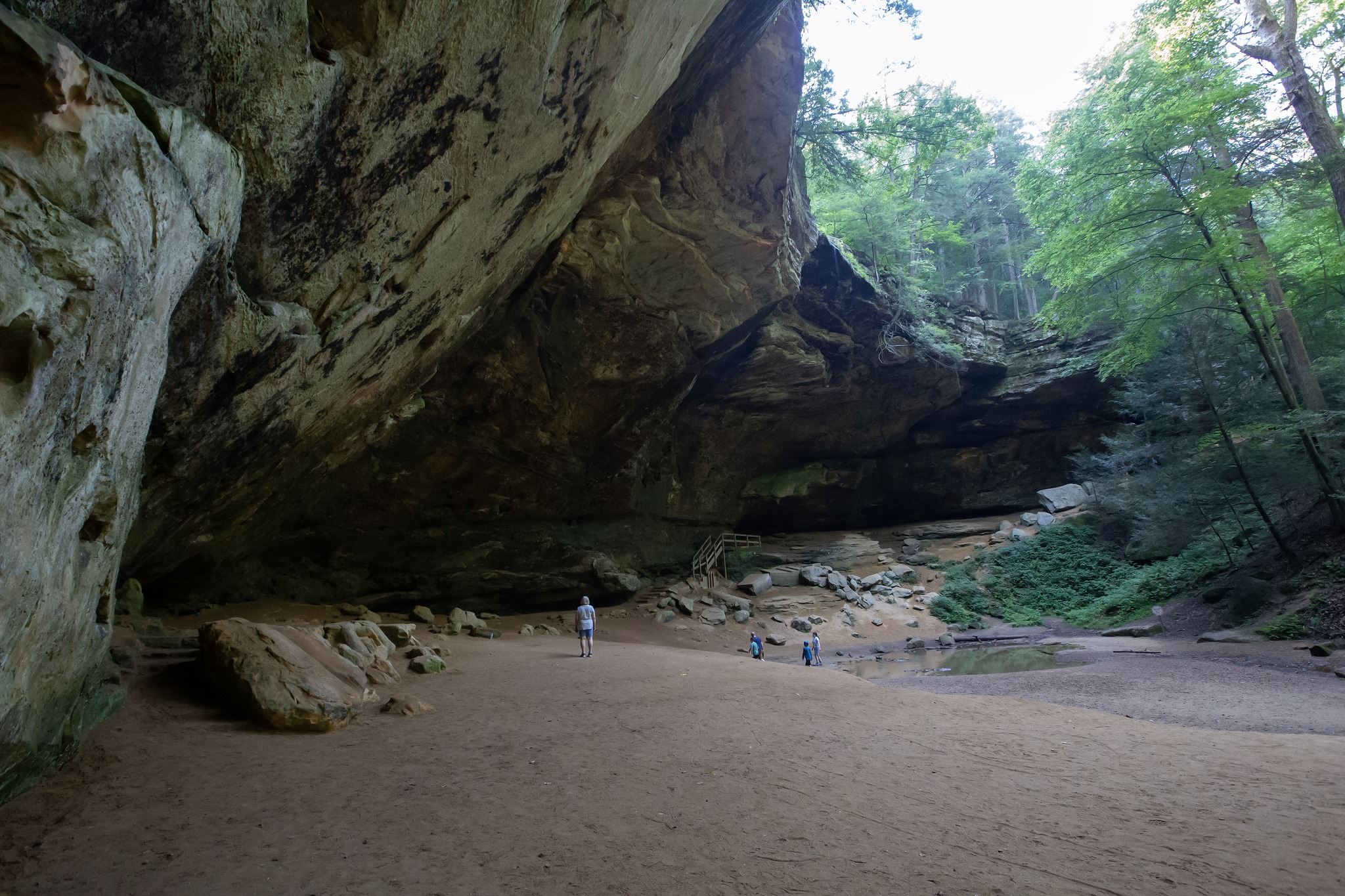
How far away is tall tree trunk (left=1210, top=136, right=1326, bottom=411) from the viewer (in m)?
13.3

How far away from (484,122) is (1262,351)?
55.4 ft

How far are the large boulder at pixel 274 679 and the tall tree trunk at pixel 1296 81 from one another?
64.8 ft

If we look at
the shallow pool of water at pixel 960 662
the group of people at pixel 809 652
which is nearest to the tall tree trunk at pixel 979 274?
the shallow pool of water at pixel 960 662

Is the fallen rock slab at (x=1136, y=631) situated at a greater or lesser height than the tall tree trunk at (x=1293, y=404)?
lesser

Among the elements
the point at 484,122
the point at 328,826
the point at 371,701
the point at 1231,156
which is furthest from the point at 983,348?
the point at 328,826

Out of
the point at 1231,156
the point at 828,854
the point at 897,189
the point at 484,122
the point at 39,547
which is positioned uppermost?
the point at 897,189

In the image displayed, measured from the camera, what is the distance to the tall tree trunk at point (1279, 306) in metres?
13.3

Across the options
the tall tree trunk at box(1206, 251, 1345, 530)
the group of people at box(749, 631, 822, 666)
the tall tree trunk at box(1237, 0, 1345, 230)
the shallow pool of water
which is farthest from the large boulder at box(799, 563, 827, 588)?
the tall tree trunk at box(1237, 0, 1345, 230)

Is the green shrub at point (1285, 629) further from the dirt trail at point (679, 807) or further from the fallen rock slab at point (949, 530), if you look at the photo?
the fallen rock slab at point (949, 530)

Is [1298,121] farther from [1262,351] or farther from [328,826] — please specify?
[328,826]

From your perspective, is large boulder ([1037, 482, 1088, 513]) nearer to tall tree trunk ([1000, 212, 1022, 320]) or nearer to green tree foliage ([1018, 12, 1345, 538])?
green tree foliage ([1018, 12, 1345, 538])

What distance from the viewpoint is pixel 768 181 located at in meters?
13.1

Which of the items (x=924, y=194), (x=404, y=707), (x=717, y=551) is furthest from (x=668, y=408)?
(x=924, y=194)

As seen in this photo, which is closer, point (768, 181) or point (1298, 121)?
point (768, 181)
